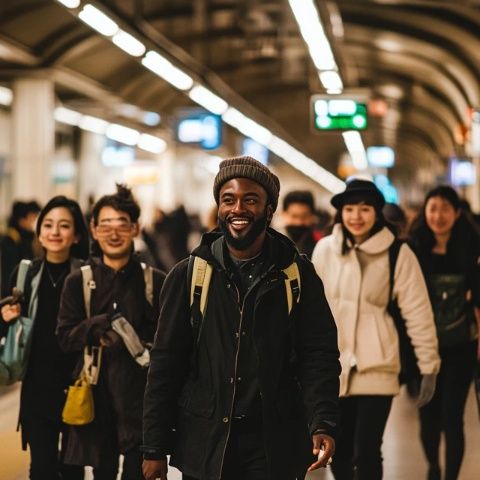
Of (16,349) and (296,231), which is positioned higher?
(296,231)

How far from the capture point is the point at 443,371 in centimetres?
684

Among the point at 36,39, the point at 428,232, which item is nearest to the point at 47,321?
the point at 428,232

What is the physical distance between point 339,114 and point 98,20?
4682mm

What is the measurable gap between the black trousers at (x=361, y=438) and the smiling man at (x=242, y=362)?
1.85 metres

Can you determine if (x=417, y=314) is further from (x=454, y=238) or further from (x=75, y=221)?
(x=75, y=221)

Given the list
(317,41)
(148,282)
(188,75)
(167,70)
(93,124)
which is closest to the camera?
(148,282)

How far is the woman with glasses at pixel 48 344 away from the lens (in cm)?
559

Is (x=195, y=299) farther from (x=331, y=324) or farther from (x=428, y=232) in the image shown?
(x=428, y=232)

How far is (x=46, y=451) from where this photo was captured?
558cm

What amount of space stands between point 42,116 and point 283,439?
17.0 m

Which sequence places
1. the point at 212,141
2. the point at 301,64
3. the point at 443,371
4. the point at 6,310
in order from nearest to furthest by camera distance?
the point at 6,310 < the point at 443,371 < the point at 212,141 < the point at 301,64

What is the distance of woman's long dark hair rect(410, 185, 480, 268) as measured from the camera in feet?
23.1

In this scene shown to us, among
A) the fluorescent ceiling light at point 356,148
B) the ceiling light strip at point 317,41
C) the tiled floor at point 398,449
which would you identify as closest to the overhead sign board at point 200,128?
the fluorescent ceiling light at point 356,148

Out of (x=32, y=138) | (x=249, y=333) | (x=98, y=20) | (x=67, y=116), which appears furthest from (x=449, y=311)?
(x=67, y=116)
